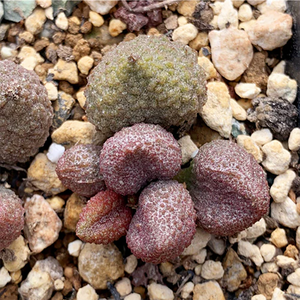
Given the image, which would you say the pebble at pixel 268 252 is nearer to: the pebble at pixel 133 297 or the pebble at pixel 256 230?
the pebble at pixel 256 230

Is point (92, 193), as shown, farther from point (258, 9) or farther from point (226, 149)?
point (258, 9)

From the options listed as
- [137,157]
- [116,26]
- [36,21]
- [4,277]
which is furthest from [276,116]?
[4,277]

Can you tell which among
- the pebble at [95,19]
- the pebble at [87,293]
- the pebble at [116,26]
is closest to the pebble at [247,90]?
the pebble at [116,26]

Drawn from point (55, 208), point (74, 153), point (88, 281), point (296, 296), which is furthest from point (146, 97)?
point (296, 296)

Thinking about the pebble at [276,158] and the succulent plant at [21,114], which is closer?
the succulent plant at [21,114]

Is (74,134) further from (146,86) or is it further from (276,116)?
(276,116)

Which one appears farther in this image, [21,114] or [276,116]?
[276,116]


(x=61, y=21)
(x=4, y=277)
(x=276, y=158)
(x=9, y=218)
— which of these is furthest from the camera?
(x=61, y=21)
